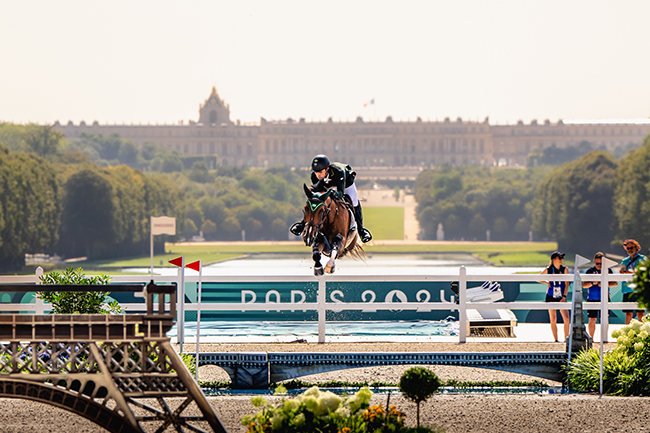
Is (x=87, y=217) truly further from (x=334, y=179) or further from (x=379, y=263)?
(x=334, y=179)

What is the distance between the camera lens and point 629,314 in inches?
620

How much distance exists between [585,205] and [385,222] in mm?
44732

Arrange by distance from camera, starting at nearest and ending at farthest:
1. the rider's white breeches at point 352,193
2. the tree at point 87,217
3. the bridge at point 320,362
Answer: the bridge at point 320,362 → the rider's white breeches at point 352,193 → the tree at point 87,217

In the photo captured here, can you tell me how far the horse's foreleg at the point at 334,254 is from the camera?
1104 centimetres

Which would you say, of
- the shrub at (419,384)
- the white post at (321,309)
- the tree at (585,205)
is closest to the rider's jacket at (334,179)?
the white post at (321,309)

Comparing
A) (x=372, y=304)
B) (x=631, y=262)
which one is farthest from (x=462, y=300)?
(x=631, y=262)

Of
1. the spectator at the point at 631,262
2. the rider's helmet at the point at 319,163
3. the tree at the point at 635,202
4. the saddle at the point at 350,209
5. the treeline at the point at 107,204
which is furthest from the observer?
the tree at the point at 635,202

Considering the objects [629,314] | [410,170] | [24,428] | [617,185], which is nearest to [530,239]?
[617,185]

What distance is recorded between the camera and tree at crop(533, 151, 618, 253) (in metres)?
72.1

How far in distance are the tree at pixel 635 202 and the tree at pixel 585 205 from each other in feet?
13.2

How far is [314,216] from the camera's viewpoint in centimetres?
1130

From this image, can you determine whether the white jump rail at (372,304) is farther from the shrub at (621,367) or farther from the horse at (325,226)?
the horse at (325,226)

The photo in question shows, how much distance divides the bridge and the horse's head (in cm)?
160

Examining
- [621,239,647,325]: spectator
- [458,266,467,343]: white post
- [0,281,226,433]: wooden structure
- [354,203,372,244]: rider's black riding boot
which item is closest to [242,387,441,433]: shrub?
[0,281,226,433]: wooden structure
